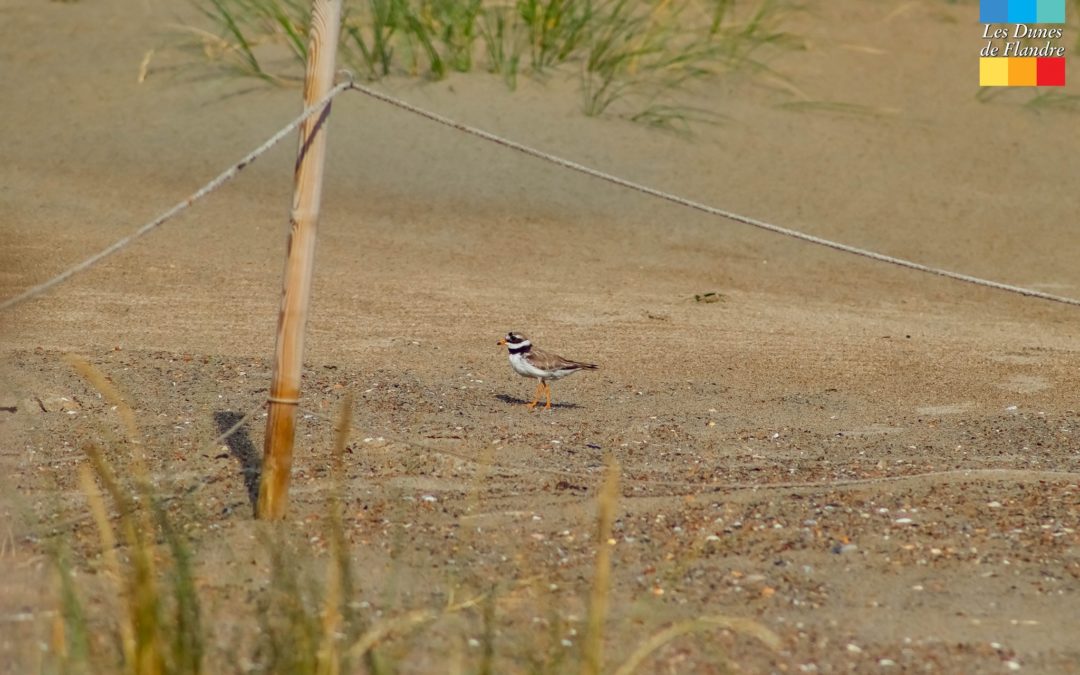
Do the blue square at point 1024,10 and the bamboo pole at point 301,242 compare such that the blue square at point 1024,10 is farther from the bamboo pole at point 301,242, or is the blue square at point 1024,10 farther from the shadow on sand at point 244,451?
the bamboo pole at point 301,242

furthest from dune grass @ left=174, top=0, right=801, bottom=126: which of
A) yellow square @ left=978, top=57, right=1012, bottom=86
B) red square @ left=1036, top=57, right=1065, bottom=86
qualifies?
red square @ left=1036, top=57, right=1065, bottom=86

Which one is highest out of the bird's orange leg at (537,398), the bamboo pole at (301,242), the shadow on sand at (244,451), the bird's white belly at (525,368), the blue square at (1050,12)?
the blue square at (1050,12)

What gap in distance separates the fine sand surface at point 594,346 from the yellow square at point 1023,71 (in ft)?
1.14

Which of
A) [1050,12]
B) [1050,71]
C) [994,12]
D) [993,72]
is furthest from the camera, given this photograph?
[994,12]

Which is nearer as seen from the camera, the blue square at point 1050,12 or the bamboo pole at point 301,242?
the bamboo pole at point 301,242

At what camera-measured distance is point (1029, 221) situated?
13461 millimetres

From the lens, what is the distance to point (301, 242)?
5.34 m

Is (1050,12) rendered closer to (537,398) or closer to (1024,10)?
(1024,10)

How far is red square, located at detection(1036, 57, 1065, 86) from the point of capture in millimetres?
16125

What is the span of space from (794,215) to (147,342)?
6058 mm

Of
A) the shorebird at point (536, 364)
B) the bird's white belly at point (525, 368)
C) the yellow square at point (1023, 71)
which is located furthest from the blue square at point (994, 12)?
the bird's white belly at point (525, 368)

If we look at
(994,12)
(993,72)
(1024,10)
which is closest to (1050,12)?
(1024,10)

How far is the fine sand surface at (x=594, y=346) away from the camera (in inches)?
202

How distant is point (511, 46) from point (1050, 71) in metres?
5.44
